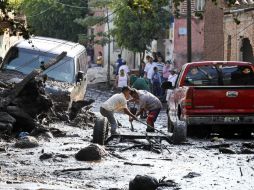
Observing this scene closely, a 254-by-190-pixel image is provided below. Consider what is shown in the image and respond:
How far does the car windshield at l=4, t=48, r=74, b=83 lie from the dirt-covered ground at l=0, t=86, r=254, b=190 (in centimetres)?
398

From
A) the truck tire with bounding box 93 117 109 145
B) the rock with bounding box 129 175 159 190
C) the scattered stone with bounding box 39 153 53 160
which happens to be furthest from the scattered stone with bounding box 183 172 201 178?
the truck tire with bounding box 93 117 109 145

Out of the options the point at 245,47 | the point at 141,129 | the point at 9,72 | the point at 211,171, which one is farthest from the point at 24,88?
the point at 245,47

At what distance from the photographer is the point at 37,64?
73.4ft

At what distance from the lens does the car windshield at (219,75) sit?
19.9m

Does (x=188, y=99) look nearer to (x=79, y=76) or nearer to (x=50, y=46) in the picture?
(x=79, y=76)

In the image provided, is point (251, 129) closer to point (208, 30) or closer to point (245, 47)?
point (245, 47)

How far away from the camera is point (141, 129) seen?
22.6m

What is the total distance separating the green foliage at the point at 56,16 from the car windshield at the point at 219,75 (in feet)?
137

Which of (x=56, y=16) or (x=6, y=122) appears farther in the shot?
(x=56, y=16)

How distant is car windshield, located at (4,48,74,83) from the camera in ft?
72.7

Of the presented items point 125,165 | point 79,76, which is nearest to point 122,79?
point 79,76

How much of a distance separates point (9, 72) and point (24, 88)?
3586mm

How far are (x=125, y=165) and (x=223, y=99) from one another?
18.4 ft

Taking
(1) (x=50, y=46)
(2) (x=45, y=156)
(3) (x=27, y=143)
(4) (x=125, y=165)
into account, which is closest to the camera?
(4) (x=125, y=165)
